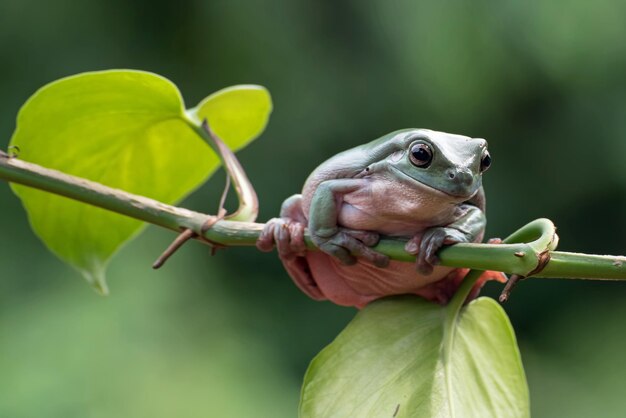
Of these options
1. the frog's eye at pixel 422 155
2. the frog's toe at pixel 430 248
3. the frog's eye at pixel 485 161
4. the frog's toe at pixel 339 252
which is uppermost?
the frog's eye at pixel 485 161

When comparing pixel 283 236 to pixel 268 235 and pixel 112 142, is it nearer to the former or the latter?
pixel 268 235

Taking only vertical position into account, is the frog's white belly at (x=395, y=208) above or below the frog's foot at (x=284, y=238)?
above

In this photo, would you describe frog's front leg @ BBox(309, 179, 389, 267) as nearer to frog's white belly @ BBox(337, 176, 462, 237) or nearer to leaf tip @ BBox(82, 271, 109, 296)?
frog's white belly @ BBox(337, 176, 462, 237)

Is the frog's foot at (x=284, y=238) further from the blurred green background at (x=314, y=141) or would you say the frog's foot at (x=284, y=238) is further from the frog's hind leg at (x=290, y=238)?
the blurred green background at (x=314, y=141)

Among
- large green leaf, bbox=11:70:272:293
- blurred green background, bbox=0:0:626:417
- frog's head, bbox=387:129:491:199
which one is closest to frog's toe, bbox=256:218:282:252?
frog's head, bbox=387:129:491:199

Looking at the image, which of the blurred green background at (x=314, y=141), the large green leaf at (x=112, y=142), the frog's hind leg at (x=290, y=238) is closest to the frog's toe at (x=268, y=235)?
the frog's hind leg at (x=290, y=238)

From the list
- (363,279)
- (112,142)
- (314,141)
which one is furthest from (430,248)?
(314,141)
